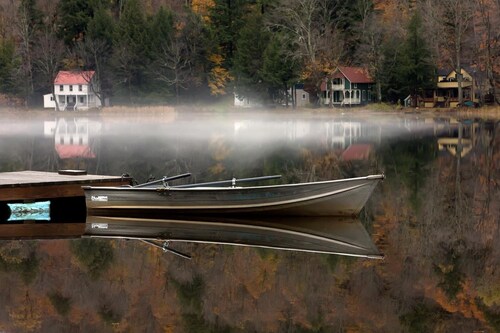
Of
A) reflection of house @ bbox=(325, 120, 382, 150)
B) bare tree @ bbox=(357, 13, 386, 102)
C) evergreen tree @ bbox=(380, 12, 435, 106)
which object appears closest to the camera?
reflection of house @ bbox=(325, 120, 382, 150)

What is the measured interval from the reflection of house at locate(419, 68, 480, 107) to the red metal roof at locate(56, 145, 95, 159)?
175ft

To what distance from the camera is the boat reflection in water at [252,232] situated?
19609 millimetres

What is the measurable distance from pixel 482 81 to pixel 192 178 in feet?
210

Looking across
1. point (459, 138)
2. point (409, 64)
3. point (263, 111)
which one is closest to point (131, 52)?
point (263, 111)

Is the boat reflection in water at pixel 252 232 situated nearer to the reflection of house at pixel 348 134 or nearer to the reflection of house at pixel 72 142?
the reflection of house at pixel 72 142

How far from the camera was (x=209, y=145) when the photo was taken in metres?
51.4

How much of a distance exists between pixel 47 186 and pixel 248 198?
5676 mm

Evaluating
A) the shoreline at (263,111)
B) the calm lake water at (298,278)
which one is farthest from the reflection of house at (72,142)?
the shoreline at (263,111)

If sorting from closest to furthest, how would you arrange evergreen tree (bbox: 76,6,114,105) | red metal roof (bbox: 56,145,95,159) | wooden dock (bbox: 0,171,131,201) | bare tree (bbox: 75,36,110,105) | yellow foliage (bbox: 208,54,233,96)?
1. wooden dock (bbox: 0,171,131,201)
2. red metal roof (bbox: 56,145,95,159)
3. yellow foliage (bbox: 208,54,233,96)
4. evergreen tree (bbox: 76,6,114,105)
5. bare tree (bbox: 75,36,110,105)

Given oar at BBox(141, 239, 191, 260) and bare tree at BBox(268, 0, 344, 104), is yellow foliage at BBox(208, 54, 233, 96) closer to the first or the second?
bare tree at BBox(268, 0, 344, 104)

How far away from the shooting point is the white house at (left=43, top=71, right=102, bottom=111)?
109m

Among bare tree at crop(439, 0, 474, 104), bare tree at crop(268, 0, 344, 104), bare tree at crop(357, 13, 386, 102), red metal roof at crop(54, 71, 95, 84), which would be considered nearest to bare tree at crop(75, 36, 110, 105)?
red metal roof at crop(54, 71, 95, 84)

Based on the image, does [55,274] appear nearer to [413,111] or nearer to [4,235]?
[4,235]

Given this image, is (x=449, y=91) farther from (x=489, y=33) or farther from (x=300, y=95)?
(x=300, y=95)
